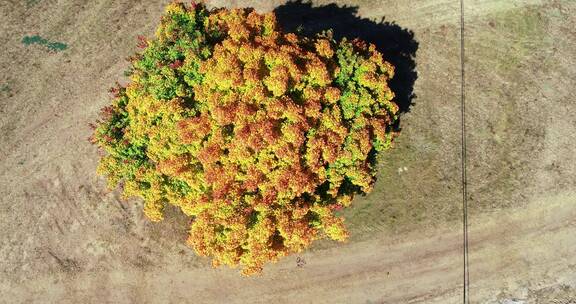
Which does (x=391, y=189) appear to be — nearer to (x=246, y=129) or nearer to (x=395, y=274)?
(x=395, y=274)

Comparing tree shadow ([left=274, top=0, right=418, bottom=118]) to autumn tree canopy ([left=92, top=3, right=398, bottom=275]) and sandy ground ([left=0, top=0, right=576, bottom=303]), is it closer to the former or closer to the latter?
sandy ground ([left=0, top=0, right=576, bottom=303])

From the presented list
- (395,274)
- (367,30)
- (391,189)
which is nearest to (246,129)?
(391,189)

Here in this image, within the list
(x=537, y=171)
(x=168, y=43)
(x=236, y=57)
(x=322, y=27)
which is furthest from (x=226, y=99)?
(x=537, y=171)

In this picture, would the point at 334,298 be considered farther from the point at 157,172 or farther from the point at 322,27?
the point at 322,27

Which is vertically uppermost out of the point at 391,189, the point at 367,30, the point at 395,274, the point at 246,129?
the point at 246,129

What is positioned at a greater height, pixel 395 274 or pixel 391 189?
pixel 391 189

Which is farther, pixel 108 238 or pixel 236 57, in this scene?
pixel 108 238
